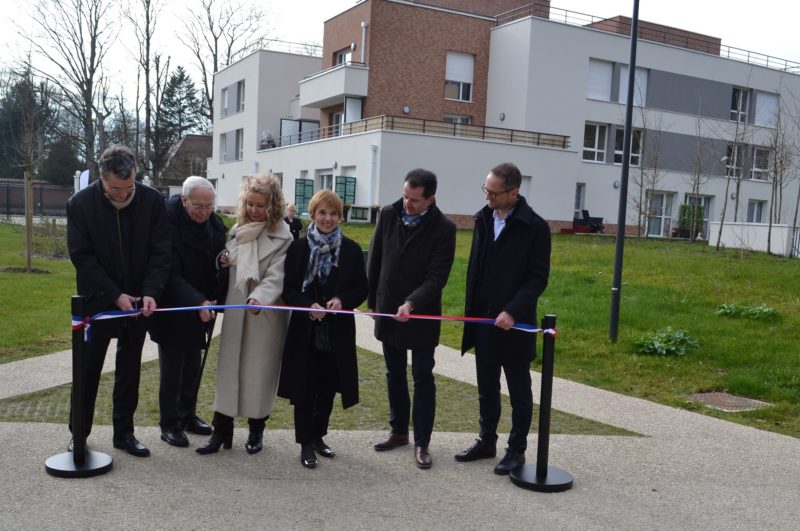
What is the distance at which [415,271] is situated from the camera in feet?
17.9

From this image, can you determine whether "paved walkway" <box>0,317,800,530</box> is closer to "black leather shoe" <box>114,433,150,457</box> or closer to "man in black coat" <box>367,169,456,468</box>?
"black leather shoe" <box>114,433,150,457</box>

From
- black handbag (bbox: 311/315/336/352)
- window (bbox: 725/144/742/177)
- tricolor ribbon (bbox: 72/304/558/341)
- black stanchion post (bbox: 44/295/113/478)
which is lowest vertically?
black stanchion post (bbox: 44/295/113/478)

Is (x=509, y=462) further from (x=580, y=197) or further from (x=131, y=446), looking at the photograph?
(x=580, y=197)

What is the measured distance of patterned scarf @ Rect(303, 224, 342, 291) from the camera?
5.25 metres

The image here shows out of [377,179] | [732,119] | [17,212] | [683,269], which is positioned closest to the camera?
[683,269]

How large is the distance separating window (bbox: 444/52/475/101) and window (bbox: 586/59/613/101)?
560cm

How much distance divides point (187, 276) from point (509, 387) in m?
2.45

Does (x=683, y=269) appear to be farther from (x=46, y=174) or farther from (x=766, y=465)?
(x=46, y=174)

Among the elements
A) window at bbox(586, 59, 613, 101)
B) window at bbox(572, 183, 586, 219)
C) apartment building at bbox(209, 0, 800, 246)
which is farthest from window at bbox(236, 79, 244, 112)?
window at bbox(572, 183, 586, 219)

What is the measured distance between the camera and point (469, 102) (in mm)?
36219

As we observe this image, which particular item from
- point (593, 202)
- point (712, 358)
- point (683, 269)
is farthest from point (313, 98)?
point (712, 358)

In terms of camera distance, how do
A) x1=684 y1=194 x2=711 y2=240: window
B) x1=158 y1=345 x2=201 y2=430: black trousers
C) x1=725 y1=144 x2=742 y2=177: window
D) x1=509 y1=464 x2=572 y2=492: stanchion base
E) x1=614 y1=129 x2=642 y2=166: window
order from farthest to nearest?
1. x1=684 y1=194 x2=711 y2=240: window
2. x1=614 y1=129 x2=642 y2=166: window
3. x1=725 y1=144 x2=742 y2=177: window
4. x1=158 y1=345 x2=201 y2=430: black trousers
5. x1=509 y1=464 x2=572 y2=492: stanchion base

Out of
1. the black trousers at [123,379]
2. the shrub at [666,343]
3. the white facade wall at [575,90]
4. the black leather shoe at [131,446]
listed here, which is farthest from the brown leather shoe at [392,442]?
the white facade wall at [575,90]

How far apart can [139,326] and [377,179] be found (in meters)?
24.4
